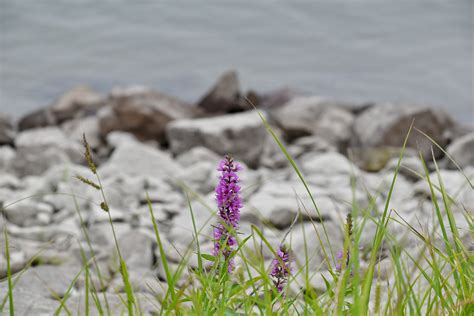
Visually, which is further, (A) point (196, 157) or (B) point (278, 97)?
(B) point (278, 97)

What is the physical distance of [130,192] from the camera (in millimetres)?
4766

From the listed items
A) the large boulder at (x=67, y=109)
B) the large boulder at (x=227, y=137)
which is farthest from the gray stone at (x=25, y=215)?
the large boulder at (x=67, y=109)

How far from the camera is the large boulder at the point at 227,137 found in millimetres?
6691

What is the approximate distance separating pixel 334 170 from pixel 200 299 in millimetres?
4656

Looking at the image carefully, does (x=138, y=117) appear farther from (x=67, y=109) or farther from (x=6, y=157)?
(x=67, y=109)

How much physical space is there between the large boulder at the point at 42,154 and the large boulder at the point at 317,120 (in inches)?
116

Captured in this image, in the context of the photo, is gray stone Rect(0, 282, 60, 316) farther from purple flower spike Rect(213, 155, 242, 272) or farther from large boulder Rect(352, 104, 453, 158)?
large boulder Rect(352, 104, 453, 158)

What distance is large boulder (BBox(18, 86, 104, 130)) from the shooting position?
954 centimetres

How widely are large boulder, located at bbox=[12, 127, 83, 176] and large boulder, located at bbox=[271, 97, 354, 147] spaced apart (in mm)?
2937

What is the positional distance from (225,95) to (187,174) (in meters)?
4.09

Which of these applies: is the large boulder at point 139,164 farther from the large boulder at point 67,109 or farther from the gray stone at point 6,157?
the large boulder at point 67,109

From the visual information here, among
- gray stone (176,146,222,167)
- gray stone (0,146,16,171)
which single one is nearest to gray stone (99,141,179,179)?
gray stone (176,146,222,167)


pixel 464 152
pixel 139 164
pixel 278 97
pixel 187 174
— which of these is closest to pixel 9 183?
pixel 139 164

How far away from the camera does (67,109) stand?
33.2 feet
